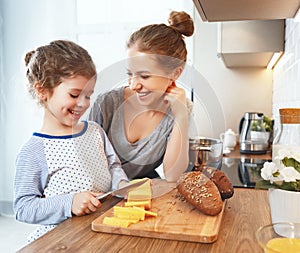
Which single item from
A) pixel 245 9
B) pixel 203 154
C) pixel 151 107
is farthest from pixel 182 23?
pixel 203 154


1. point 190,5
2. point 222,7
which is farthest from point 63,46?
point 190,5

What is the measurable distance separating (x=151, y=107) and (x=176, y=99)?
0.15 metres

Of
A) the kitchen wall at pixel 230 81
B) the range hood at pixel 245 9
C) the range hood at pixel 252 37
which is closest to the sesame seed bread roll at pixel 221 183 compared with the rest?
the range hood at pixel 245 9

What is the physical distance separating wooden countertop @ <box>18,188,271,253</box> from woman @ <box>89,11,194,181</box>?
352 mm

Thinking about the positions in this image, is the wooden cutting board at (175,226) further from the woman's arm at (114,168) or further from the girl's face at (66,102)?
the girl's face at (66,102)

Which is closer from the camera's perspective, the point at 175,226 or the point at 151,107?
the point at 175,226

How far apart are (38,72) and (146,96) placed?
13.1 inches

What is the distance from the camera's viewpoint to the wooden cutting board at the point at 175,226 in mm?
614

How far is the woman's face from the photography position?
1.01 meters

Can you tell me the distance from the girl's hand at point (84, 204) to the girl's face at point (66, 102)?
0.83 feet

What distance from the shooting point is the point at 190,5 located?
7.76ft

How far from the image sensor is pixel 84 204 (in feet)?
2.48

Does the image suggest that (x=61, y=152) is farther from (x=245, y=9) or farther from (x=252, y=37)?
(x=252, y=37)

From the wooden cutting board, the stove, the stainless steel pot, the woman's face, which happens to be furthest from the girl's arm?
the stove
